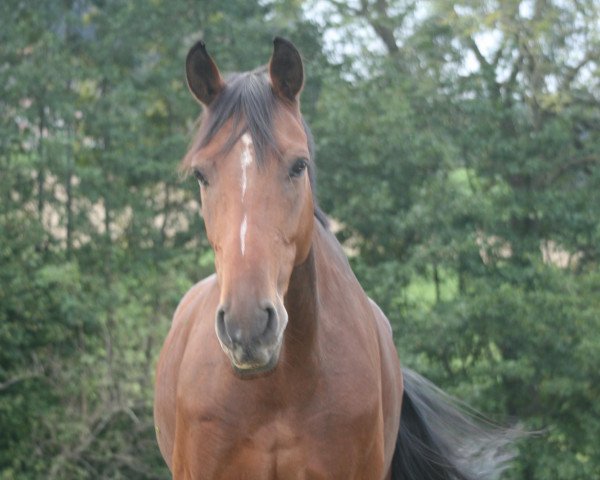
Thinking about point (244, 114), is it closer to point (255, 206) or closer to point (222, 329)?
point (255, 206)

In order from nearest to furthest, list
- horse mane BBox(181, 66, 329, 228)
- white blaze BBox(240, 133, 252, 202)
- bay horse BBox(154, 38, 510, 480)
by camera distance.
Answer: bay horse BBox(154, 38, 510, 480), white blaze BBox(240, 133, 252, 202), horse mane BBox(181, 66, 329, 228)

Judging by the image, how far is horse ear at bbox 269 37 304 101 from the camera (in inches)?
157

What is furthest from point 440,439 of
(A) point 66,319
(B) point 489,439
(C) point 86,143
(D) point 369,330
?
(C) point 86,143

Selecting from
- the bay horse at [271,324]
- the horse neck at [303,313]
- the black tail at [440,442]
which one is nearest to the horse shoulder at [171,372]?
the bay horse at [271,324]

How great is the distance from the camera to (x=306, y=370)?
4191 mm

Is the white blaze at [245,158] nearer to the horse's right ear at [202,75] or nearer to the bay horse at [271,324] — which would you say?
the bay horse at [271,324]

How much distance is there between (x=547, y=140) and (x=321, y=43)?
9.54 feet

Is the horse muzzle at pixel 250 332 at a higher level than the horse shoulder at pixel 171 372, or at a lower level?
higher

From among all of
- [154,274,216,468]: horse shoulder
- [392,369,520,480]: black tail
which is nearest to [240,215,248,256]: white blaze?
[154,274,216,468]: horse shoulder

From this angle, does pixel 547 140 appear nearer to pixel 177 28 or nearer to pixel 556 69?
pixel 556 69

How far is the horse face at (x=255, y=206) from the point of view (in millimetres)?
3432

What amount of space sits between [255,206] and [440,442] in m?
2.54

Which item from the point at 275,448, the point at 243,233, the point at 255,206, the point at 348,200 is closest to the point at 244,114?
the point at 255,206

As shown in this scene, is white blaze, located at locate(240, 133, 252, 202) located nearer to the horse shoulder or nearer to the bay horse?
the bay horse
